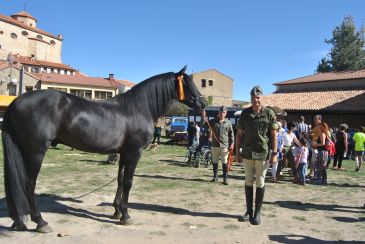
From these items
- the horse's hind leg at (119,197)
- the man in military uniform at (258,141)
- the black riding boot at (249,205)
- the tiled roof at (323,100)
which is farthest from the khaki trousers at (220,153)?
the tiled roof at (323,100)

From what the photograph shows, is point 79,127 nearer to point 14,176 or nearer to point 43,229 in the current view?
point 14,176

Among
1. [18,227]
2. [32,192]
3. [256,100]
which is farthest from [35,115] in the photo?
[256,100]

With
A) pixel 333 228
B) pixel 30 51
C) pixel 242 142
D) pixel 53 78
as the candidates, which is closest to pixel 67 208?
pixel 242 142

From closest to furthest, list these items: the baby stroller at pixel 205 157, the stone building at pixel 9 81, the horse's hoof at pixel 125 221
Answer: the horse's hoof at pixel 125 221 < the baby stroller at pixel 205 157 < the stone building at pixel 9 81

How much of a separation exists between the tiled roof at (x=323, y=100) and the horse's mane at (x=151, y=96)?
986 inches

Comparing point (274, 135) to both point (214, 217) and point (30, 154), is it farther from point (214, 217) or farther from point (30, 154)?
point (30, 154)

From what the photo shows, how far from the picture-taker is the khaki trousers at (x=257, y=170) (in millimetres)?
5527

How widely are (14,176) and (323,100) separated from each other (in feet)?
106

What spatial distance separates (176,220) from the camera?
5590 millimetres

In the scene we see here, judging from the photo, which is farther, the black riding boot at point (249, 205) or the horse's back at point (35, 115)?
the black riding boot at point (249, 205)

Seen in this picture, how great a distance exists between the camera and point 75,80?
60938 millimetres

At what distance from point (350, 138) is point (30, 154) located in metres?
18.2

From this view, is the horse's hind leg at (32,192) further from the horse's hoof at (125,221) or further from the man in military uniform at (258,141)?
the man in military uniform at (258,141)

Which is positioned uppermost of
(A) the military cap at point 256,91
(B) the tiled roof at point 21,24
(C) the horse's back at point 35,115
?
(B) the tiled roof at point 21,24
